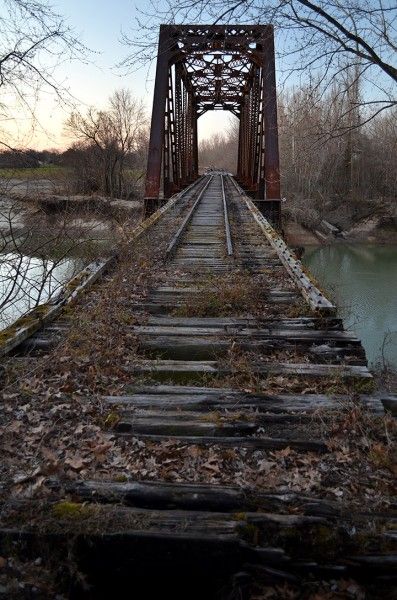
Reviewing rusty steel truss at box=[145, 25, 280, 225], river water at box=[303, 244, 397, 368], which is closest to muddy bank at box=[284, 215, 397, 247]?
river water at box=[303, 244, 397, 368]

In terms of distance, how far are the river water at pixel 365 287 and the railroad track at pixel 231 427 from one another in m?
4.42

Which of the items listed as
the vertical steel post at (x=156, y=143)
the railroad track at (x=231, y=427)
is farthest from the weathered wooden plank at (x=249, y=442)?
the vertical steel post at (x=156, y=143)

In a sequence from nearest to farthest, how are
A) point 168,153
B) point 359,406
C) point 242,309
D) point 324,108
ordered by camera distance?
point 359,406 < point 242,309 < point 324,108 < point 168,153

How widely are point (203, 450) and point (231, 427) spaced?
26 cm

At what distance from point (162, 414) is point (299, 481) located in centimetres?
103

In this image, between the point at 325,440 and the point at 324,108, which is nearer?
the point at 325,440

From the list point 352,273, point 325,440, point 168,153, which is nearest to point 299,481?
point 325,440

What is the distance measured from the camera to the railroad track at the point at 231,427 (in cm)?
222

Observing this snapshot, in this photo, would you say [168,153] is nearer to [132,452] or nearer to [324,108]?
[324,108]

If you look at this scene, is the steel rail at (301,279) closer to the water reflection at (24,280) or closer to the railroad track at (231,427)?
the railroad track at (231,427)

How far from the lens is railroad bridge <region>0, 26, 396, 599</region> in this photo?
87.4 inches

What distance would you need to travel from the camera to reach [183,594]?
230 centimetres

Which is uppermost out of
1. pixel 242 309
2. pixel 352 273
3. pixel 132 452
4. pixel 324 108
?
pixel 324 108

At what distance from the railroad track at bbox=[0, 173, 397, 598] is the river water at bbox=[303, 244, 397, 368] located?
14.5 feet
